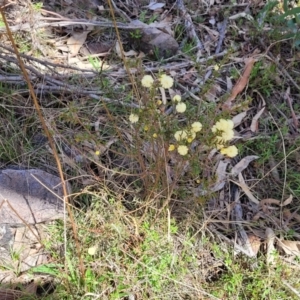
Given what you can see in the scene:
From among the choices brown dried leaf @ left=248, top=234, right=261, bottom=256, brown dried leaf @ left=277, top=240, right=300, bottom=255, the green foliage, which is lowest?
brown dried leaf @ left=277, top=240, right=300, bottom=255

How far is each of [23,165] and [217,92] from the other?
1.05 m

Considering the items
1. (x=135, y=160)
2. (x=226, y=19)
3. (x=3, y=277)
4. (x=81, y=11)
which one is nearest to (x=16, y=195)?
(x=3, y=277)

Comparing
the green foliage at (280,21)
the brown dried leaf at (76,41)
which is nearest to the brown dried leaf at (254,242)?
the green foliage at (280,21)

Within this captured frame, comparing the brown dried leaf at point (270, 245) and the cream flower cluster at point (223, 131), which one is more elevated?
the cream flower cluster at point (223, 131)

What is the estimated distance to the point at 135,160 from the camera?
179 cm

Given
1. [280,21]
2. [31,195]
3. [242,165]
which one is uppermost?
[280,21]

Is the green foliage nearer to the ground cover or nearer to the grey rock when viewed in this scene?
the ground cover

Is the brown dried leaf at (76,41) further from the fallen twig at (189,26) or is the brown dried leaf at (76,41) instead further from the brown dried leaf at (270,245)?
the brown dried leaf at (270,245)

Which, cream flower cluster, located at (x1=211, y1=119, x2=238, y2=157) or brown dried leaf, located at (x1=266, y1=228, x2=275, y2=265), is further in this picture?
brown dried leaf, located at (x1=266, y1=228, x2=275, y2=265)

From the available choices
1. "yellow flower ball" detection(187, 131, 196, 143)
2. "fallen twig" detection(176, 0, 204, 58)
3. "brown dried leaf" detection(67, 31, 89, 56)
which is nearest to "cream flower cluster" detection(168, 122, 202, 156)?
"yellow flower ball" detection(187, 131, 196, 143)

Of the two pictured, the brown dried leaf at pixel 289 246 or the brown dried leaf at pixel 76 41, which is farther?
the brown dried leaf at pixel 76 41

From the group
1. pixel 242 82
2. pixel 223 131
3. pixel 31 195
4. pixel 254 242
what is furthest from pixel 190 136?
pixel 242 82

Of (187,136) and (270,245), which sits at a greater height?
(187,136)

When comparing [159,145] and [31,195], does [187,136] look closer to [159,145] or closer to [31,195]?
[159,145]
